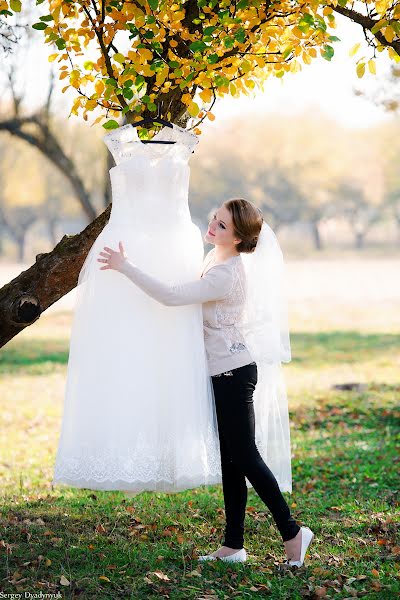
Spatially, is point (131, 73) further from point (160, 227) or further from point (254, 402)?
point (254, 402)

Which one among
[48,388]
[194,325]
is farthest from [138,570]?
[48,388]

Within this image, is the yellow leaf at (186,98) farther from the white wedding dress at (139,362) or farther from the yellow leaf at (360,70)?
the yellow leaf at (360,70)

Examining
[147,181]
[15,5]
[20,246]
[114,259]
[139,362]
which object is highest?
[20,246]

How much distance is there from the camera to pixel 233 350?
429 cm

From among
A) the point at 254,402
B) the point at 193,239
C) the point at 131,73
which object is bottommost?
the point at 254,402

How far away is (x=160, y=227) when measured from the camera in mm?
4348

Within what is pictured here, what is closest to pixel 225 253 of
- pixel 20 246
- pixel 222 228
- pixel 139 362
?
pixel 222 228

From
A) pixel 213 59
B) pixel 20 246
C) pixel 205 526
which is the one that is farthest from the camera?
pixel 20 246

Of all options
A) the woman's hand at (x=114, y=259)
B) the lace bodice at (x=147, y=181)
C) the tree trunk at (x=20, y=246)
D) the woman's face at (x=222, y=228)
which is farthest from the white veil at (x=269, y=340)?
the tree trunk at (x=20, y=246)

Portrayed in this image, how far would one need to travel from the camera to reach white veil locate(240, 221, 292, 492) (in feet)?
14.9

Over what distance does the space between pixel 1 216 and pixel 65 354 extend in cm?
3618

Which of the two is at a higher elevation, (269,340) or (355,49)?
(355,49)

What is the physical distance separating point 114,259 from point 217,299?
1.88ft

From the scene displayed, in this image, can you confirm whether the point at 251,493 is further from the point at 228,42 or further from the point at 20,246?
the point at 20,246
